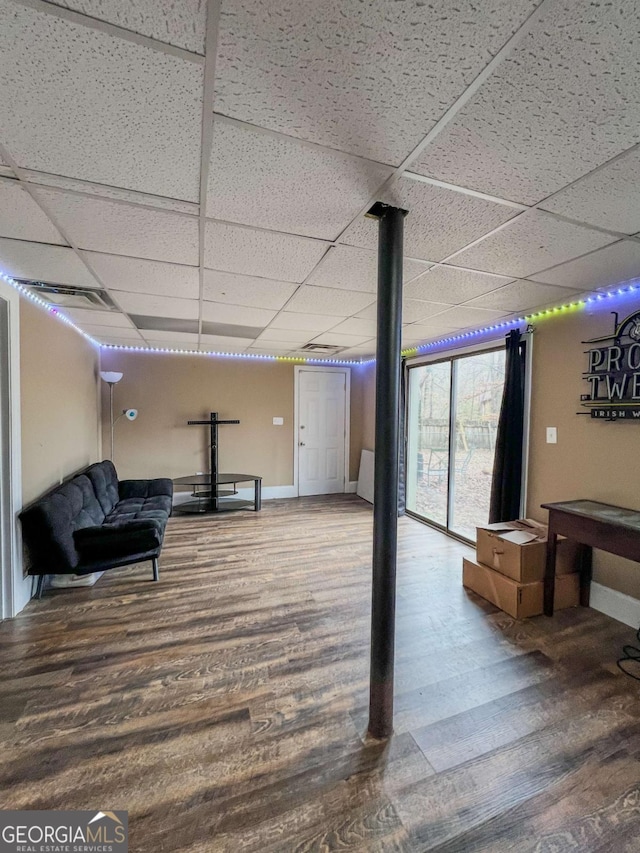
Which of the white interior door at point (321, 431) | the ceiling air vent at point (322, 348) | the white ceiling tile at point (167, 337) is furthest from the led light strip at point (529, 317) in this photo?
the white ceiling tile at point (167, 337)

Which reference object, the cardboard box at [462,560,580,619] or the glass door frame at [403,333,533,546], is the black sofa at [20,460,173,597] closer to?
the cardboard box at [462,560,580,619]

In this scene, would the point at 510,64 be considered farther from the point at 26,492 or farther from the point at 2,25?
the point at 26,492

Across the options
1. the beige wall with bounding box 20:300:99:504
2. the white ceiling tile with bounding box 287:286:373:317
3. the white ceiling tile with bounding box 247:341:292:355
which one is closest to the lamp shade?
the beige wall with bounding box 20:300:99:504

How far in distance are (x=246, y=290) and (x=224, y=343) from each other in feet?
7.19

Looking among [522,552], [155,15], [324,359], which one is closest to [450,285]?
[522,552]

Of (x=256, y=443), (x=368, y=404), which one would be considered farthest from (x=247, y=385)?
(x=368, y=404)

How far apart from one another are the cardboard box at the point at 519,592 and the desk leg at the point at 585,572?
0.12 ft

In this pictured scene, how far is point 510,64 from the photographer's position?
887 mm

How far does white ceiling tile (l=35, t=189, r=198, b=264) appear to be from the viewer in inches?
60.4

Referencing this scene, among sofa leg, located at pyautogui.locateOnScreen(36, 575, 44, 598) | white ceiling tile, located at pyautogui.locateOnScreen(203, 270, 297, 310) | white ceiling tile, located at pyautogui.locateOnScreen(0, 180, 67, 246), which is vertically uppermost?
white ceiling tile, located at pyautogui.locateOnScreen(203, 270, 297, 310)

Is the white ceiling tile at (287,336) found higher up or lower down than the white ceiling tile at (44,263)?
higher up

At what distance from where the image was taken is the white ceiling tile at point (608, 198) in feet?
4.13

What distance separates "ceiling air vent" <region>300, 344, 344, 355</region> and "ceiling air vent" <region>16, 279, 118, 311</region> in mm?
2394

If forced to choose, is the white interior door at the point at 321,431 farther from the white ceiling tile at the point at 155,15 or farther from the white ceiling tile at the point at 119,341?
the white ceiling tile at the point at 155,15
